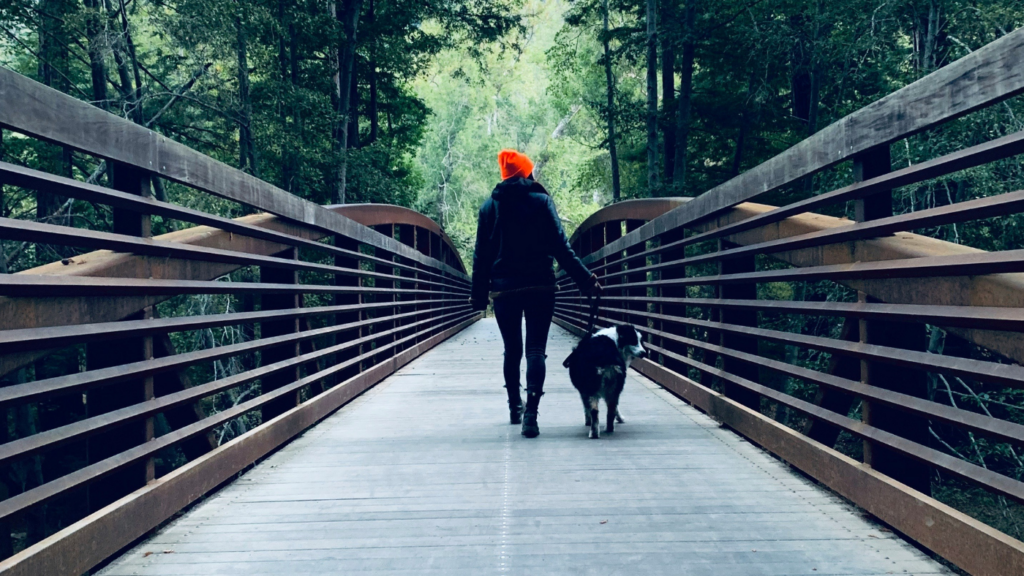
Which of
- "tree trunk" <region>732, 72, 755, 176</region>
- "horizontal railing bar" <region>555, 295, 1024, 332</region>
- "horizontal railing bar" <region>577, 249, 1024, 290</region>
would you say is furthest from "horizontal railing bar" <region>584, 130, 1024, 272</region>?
"tree trunk" <region>732, 72, 755, 176</region>

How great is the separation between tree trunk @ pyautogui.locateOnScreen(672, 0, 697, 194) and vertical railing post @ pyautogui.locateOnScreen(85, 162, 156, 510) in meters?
15.8

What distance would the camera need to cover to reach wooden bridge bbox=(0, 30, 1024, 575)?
2.34 meters

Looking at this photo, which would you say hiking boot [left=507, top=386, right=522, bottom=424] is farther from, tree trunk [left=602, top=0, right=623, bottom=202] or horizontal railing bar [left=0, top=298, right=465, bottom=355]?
tree trunk [left=602, top=0, right=623, bottom=202]

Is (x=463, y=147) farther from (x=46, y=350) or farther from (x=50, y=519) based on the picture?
(x=46, y=350)

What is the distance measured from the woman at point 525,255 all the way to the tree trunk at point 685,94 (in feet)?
44.4

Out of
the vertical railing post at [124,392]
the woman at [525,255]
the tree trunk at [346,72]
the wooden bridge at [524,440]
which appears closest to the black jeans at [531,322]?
the woman at [525,255]

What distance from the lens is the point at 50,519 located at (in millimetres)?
17406

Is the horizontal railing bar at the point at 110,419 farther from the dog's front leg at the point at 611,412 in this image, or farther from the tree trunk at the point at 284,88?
the tree trunk at the point at 284,88

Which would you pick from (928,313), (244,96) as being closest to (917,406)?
(928,313)

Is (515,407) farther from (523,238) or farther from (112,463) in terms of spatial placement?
(112,463)

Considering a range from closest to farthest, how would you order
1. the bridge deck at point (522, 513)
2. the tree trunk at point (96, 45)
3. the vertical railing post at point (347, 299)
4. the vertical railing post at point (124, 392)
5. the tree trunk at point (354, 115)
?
the bridge deck at point (522, 513), the vertical railing post at point (124, 392), the vertical railing post at point (347, 299), the tree trunk at point (96, 45), the tree trunk at point (354, 115)

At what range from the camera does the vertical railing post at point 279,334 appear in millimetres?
4844

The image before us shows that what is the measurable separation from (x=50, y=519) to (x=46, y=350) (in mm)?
17910

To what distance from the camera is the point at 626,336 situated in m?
5.30
